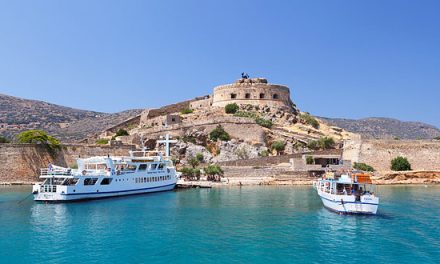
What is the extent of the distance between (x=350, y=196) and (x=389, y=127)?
401 ft

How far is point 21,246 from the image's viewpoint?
14211mm

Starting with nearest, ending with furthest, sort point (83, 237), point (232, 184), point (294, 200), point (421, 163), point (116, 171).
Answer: point (83, 237)
point (294, 200)
point (116, 171)
point (232, 184)
point (421, 163)

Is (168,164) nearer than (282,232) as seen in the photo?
No

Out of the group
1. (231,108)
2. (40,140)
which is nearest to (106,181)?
(40,140)

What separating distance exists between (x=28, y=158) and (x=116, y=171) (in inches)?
403

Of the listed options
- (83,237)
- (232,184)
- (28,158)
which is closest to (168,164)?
(232,184)

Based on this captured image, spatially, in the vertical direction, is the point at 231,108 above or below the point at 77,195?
above

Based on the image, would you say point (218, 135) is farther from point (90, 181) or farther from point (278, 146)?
point (90, 181)

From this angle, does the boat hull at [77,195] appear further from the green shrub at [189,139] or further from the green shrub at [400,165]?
the green shrub at [400,165]

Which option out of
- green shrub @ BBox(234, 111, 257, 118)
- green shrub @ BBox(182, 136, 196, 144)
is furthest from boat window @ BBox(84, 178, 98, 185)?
green shrub @ BBox(234, 111, 257, 118)

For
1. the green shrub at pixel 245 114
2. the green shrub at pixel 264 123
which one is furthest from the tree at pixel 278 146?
the green shrub at pixel 245 114

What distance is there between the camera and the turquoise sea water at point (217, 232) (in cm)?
1321

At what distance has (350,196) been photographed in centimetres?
1989

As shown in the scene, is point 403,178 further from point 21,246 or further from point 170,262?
point 21,246
